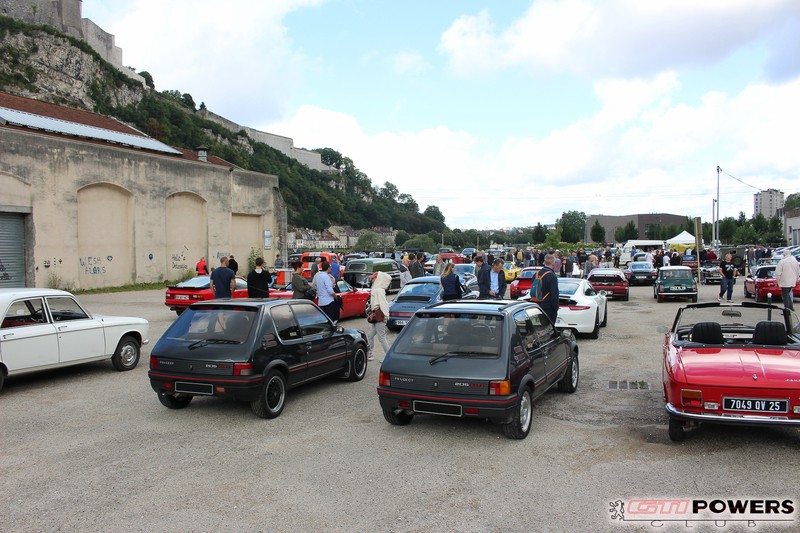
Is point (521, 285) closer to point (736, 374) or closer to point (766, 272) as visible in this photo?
point (766, 272)

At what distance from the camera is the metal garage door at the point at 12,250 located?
2414 centimetres

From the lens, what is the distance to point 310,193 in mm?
131750

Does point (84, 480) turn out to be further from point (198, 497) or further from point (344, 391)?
point (344, 391)

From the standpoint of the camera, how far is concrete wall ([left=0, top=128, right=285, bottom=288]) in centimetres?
2527

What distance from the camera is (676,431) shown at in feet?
19.7

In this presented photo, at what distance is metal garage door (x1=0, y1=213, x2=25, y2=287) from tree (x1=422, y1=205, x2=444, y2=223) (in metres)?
150

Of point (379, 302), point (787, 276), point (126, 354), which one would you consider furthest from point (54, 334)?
point (787, 276)

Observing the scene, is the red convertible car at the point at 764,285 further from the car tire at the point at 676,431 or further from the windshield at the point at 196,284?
the windshield at the point at 196,284

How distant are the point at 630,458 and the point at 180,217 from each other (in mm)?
31724

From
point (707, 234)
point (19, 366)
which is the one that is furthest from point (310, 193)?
point (19, 366)

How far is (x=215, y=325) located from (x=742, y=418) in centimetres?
596

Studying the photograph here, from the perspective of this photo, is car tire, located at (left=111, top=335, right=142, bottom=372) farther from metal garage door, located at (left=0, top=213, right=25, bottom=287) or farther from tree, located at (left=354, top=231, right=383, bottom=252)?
tree, located at (left=354, top=231, right=383, bottom=252)

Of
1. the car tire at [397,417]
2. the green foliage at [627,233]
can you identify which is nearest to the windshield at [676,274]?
the car tire at [397,417]

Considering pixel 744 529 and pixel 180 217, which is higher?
pixel 180 217
